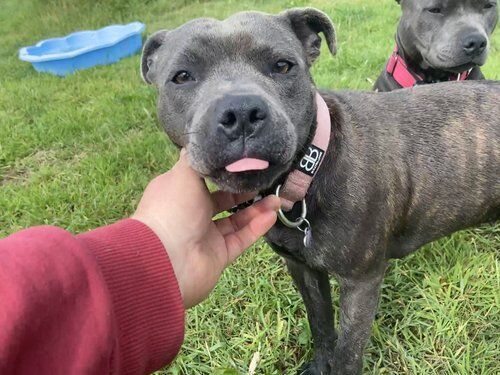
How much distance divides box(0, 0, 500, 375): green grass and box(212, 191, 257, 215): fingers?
85 cm

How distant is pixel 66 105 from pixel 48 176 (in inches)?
62.5

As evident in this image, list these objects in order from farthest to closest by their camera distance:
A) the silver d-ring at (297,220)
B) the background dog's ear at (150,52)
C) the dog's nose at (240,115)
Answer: the background dog's ear at (150,52), the silver d-ring at (297,220), the dog's nose at (240,115)

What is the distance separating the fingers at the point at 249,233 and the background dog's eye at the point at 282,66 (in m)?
0.64

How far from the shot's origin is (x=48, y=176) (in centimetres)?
465

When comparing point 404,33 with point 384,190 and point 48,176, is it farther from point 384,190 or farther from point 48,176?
point 48,176

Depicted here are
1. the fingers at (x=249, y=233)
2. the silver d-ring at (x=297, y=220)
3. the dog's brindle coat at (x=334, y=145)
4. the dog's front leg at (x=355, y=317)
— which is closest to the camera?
the dog's brindle coat at (x=334, y=145)

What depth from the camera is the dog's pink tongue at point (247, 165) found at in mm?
1917

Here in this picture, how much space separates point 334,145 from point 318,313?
99 cm

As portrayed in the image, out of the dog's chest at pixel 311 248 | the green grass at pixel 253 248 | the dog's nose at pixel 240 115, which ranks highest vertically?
the dog's nose at pixel 240 115

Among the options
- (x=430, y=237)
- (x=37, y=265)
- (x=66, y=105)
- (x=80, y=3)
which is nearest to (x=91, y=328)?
(x=37, y=265)

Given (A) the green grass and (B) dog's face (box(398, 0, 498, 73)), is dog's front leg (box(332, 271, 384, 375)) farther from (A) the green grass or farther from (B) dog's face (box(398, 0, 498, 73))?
(B) dog's face (box(398, 0, 498, 73))

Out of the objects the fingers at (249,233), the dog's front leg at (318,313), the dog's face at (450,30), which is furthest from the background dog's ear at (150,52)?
the dog's face at (450,30)

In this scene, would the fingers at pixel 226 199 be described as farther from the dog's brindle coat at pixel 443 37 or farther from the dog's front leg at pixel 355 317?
the dog's brindle coat at pixel 443 37

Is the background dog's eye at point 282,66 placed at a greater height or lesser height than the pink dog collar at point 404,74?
greater
